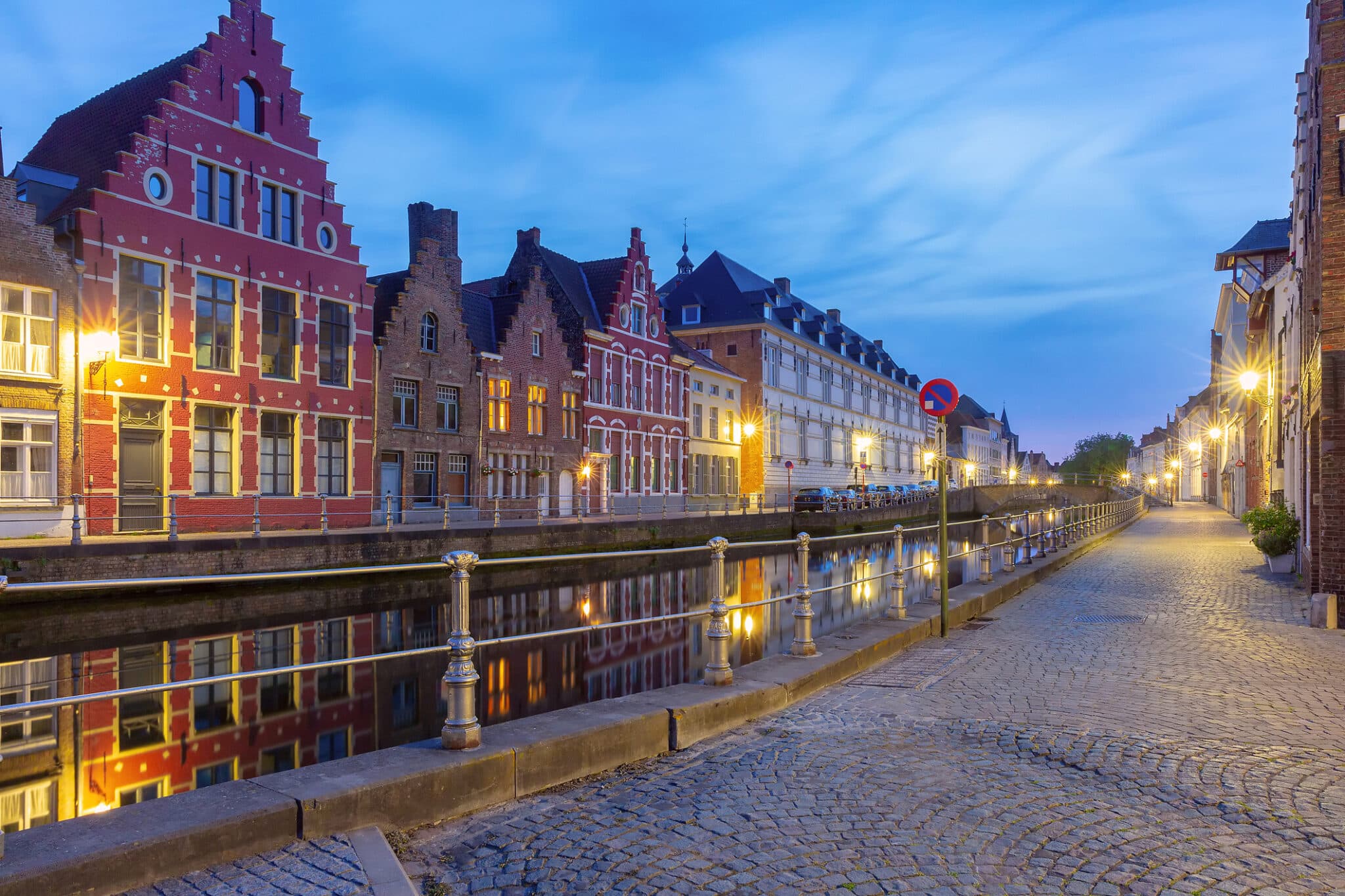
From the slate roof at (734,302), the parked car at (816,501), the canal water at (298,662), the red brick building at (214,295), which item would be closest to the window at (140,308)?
the red brick building at (214,295)

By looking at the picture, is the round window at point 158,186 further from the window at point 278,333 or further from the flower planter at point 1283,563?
the flower planter at point 1283,563

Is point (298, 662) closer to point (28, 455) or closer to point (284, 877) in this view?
point (284, 877)

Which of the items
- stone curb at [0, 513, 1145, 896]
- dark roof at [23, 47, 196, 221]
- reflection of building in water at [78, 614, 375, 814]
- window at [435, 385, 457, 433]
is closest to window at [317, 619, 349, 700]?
reflection of building in water at [78, 614, 375, 814]

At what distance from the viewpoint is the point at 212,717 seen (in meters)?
9.62

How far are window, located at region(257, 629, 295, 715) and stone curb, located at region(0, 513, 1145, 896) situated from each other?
409 cm

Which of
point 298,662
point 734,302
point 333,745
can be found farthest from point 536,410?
point 333,745

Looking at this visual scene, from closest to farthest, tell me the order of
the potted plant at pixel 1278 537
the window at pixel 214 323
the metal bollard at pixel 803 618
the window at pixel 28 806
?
the window at pixel 28 806
the metal bollard at pixel 803 618
the potted plant at pixel 1278 537
the window at pixel 214 323

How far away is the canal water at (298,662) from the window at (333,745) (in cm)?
3

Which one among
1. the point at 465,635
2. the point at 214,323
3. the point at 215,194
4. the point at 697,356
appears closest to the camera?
the point at 465,635

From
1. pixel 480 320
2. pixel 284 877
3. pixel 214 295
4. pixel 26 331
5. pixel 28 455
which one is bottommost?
pixel 284 877

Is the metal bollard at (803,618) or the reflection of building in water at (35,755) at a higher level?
the metal bollard at (803,618)

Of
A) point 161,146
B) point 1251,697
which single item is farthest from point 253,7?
point 1251,697

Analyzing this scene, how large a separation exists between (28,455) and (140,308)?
178 inches

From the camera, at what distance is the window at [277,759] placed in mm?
7832
